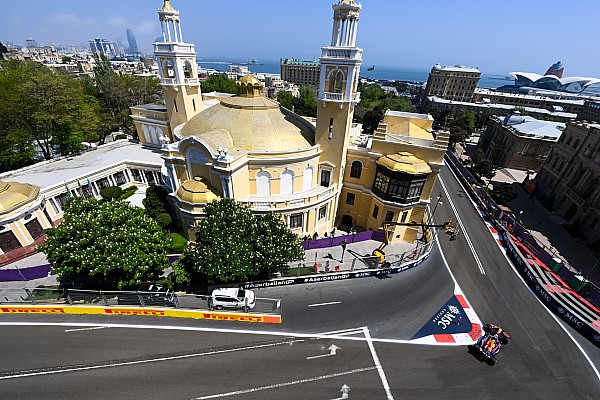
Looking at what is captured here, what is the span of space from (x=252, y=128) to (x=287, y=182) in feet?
26.8

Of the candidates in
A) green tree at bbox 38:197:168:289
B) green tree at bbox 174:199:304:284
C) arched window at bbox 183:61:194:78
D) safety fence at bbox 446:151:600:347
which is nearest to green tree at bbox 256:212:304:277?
green tree at bbox 174:199:304:284

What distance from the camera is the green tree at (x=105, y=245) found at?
21.8 metres

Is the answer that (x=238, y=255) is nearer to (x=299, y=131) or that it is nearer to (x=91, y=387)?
(x=91, y=387)

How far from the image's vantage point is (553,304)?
91.1 ft

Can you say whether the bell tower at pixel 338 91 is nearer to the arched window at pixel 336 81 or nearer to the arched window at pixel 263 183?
the arched window at pixel 336 81

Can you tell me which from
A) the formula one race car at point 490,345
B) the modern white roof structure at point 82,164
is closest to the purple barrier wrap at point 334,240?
the formula one race car at point 490,345

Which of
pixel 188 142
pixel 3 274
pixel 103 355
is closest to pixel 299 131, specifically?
pixel 188 142

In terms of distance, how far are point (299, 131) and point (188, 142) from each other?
1406cm

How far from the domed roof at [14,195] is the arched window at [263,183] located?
26.8m

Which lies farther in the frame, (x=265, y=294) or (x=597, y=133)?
(x=597, y=133)

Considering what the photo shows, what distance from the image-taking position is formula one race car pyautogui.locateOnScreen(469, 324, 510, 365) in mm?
21781

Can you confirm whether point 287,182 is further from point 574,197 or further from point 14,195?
point 574,197

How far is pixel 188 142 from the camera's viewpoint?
31.3 metres

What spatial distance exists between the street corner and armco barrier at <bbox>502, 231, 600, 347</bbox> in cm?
897
